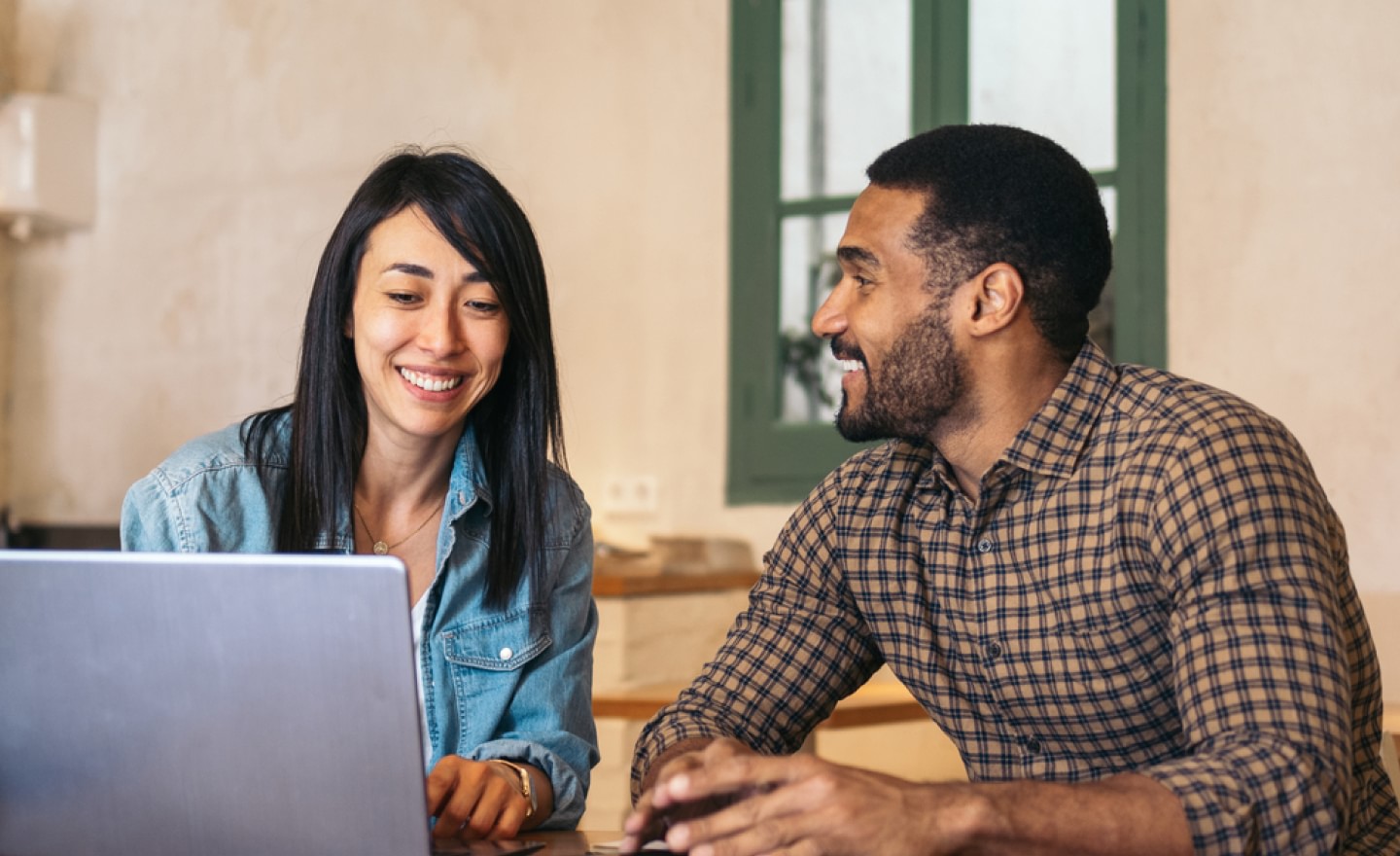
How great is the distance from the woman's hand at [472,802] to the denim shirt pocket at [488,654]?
24 cm

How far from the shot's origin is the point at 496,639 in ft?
5.25

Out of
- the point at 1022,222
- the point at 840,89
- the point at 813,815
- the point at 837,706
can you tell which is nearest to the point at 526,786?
the point at 813,815

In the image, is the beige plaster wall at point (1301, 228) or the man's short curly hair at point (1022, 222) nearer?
the man's short curly hair at point (1022, 222)

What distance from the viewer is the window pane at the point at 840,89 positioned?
3.78 m

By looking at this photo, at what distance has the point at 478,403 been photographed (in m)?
1.75

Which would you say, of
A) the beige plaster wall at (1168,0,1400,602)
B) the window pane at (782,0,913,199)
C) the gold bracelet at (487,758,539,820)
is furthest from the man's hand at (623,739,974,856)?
the window pane at (782,0,913,199)

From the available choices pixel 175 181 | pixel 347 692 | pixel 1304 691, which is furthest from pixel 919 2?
pixel 347 692

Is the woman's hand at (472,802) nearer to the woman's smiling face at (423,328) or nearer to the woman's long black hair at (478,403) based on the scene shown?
the woman's long black hair at (478,403)

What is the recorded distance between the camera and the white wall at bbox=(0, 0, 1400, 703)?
10.5 ft

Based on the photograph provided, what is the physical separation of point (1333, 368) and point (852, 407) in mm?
1920

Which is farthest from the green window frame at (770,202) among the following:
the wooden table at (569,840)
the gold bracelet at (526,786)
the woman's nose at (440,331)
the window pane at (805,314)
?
the wooden table at (569,840)

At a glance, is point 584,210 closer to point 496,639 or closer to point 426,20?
point 426,20

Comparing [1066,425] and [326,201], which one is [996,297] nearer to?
[1066,425]

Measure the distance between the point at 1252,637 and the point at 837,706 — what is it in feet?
6.71
